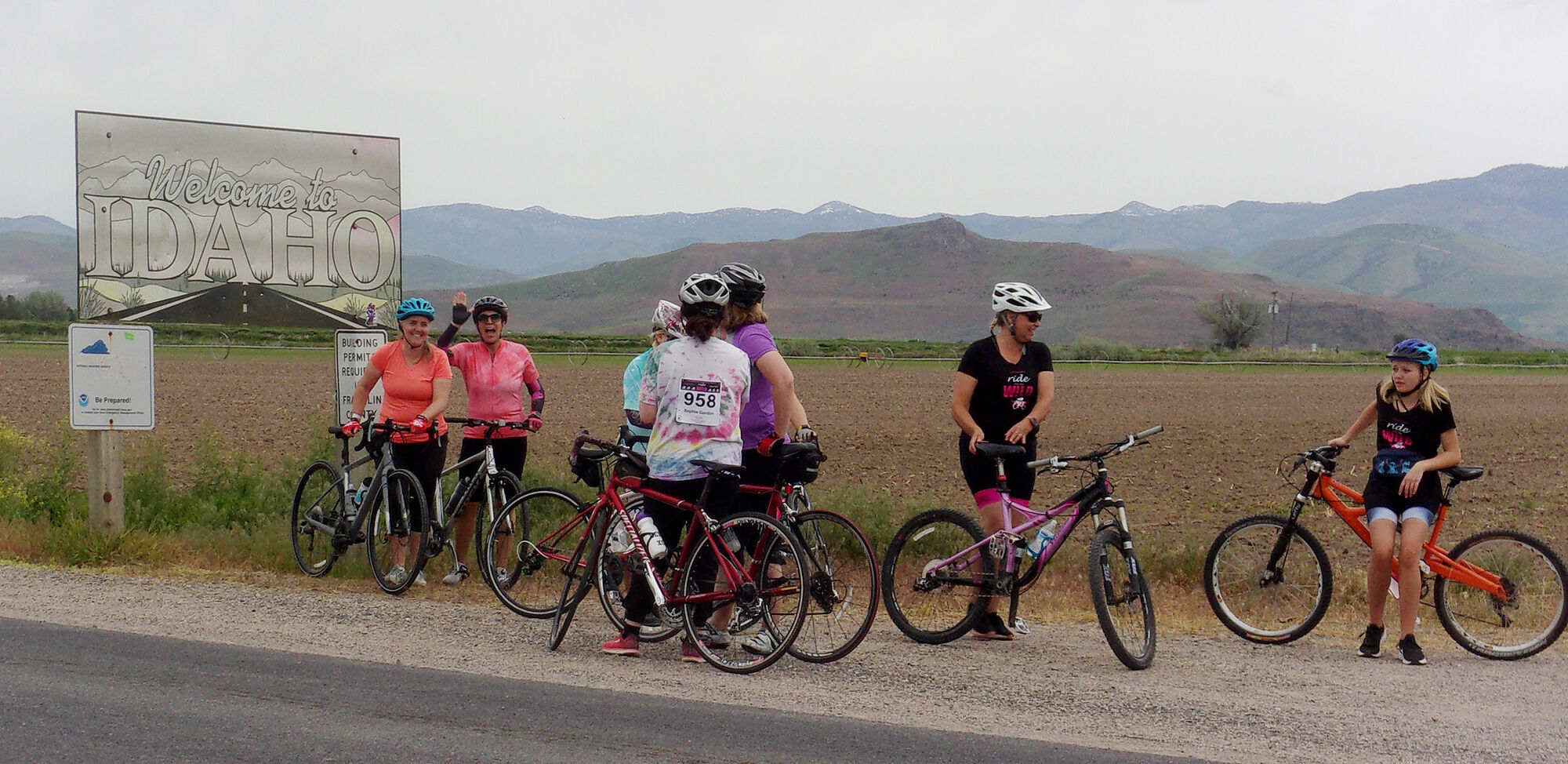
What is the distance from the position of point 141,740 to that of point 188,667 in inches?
50.1

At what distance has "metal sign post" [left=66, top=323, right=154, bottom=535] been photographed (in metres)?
10.2

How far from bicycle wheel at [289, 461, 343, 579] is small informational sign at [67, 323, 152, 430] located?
1.53 m

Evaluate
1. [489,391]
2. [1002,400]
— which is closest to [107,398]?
[489,391]

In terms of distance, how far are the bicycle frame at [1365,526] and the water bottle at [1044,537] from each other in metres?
1.41

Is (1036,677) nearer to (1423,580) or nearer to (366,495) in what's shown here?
(1423,580)

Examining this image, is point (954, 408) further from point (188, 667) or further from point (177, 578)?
point (177, 578)

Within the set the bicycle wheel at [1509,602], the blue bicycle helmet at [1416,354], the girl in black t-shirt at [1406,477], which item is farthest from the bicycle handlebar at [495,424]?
the bicycle wheel at [1509,602]

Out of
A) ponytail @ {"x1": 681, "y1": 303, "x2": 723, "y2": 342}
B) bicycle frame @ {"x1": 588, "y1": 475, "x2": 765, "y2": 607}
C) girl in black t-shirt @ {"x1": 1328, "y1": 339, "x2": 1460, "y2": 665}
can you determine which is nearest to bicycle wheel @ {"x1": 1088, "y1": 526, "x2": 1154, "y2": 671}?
girl in black t-shirt @ {"x1": 1328, "y1": 339, "x2": 1460, "y2": 665}

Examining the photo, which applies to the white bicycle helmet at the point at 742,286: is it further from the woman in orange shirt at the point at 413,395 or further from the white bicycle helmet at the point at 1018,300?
the woman in orange shirt at the point at 413,395

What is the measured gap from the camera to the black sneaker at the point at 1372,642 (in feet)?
23.5

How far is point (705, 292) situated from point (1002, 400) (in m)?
2.05

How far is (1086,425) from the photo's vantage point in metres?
33.1

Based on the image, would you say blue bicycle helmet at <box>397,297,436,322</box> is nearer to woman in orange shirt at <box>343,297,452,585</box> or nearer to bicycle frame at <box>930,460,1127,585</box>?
woman in orange shirt at <box>343,297,452,585</box>

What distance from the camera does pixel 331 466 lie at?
9.94 meters
